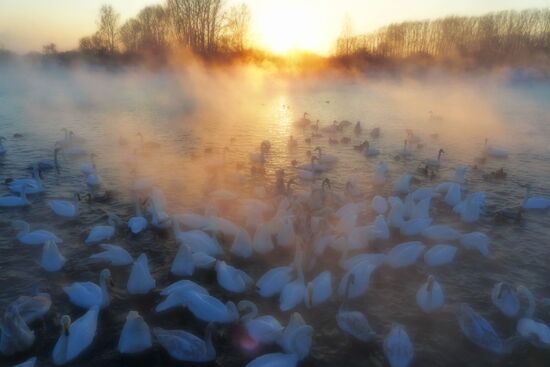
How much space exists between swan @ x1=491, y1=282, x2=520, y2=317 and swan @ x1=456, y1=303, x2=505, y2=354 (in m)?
0.76

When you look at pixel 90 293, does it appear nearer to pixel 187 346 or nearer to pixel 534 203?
pixel 187 346

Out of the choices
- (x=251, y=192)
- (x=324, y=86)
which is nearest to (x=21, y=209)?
(x=251, y=192)

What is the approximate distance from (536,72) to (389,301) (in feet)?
175

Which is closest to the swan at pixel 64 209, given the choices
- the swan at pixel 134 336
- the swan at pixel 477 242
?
the swan at pixel 134 336

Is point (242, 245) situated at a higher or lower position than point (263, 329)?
higher

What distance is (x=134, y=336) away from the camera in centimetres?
557

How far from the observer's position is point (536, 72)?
49.0 metres

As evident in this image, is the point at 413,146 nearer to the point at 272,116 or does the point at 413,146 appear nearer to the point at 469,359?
the point at 272,116

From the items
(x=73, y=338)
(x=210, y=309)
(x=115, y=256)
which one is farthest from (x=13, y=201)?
(x=210, y=309)

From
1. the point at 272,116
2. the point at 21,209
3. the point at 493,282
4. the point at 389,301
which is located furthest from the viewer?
the point at 272,116

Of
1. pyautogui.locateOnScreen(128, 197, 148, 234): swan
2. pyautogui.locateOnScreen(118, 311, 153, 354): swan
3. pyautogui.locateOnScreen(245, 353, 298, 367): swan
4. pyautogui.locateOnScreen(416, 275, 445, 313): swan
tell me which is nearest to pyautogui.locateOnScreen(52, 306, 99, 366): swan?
pyautogui.locateOnScreen(118, 311, 153, 354): swan

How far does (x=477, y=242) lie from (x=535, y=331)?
8.61 feet

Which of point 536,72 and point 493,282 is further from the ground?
point 536,72

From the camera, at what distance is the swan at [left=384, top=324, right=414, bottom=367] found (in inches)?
217
